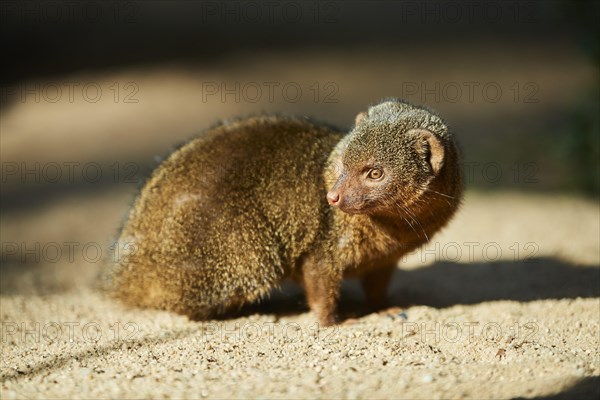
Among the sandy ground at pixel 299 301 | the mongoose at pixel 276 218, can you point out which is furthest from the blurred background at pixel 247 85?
the mongoose at pixel 276 218

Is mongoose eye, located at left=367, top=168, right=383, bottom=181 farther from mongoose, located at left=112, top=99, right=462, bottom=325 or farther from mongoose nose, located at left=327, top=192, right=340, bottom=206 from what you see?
mongoose nose, located at left=327, top=192, right=340, bottom=206

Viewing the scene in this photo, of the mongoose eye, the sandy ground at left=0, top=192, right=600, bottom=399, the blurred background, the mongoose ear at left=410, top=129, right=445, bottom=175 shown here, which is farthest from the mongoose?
the blurred background

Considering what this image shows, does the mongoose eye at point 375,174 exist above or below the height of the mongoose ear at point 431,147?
below

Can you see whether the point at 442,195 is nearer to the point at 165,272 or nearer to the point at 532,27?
the point at 165,272

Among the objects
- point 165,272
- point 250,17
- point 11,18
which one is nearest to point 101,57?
point 11,18

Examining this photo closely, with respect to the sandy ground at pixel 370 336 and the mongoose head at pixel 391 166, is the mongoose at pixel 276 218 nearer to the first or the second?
the mongoose head at pixel 391 166

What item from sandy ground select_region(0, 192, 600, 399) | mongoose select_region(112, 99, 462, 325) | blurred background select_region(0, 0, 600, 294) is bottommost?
sandy ground select_region(0, 192, 600, 399)

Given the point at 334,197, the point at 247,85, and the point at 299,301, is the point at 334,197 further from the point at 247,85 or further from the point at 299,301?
the point at 247,85
